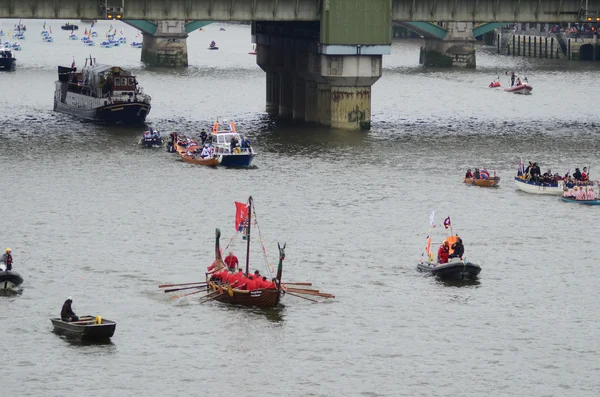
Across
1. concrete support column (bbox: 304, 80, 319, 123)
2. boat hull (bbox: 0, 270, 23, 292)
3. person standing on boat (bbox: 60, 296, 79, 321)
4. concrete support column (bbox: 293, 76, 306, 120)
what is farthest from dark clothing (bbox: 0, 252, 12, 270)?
concrete support column (bbox: 293, 76, 306, 120)

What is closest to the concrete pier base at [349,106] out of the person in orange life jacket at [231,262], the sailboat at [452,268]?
the sailboat at [452,268]

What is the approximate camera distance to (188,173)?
110 meters

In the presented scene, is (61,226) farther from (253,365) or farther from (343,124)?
(343,124)

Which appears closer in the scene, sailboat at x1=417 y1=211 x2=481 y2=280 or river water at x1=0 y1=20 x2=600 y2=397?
river water at x1=0 y1=20 x2=600 y2=397

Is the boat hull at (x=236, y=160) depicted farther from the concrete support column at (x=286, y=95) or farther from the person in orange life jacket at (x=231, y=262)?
the person in orange life jacket at (x=231, y=262)

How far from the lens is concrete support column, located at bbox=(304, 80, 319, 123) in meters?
137

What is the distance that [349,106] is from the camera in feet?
433

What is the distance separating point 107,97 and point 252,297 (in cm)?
7302

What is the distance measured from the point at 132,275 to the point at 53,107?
83225mm

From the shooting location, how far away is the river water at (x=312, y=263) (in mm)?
61219

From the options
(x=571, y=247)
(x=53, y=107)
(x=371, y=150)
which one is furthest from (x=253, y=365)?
(x=53, y=107)

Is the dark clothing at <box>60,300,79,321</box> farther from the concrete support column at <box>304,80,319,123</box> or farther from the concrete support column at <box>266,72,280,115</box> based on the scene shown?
the concrete support column at <box>266,72,280,115</box>

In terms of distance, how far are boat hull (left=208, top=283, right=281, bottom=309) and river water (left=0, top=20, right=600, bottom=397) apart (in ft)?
2.01

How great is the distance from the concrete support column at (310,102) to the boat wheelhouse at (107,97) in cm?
1585
